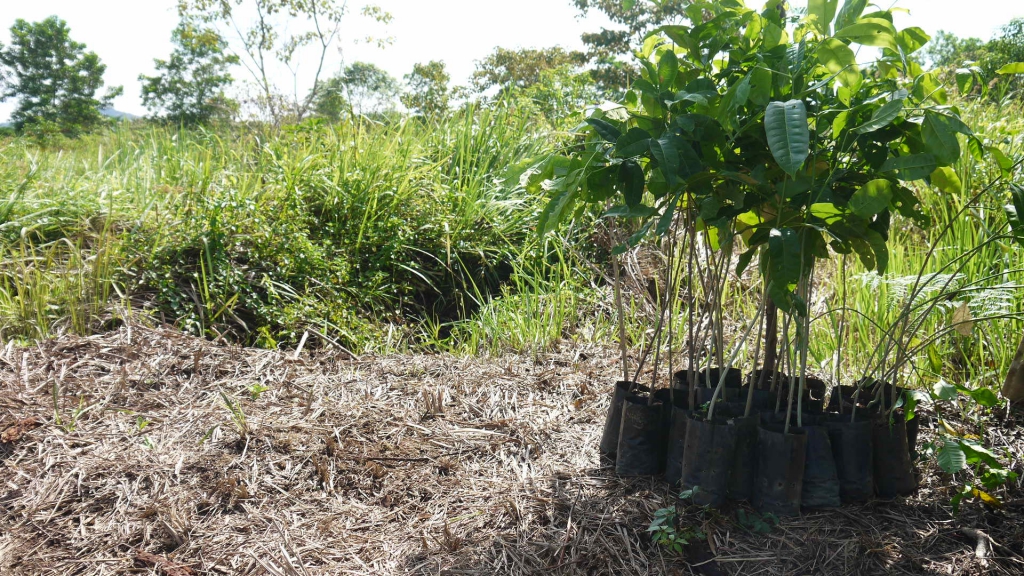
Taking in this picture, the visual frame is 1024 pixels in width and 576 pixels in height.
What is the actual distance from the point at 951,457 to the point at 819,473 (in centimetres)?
30

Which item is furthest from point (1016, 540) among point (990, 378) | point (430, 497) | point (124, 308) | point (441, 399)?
point (124, 308)

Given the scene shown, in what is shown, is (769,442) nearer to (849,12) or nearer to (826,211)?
(826,211)

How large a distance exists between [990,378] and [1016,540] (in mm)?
1028

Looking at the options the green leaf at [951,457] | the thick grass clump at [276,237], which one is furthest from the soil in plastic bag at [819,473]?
the thick grass clump at [276,237]

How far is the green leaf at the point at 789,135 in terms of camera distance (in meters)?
→ 1.14

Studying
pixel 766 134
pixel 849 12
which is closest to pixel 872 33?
pixel 849 12

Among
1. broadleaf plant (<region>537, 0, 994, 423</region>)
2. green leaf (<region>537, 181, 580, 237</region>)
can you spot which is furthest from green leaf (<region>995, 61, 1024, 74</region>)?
green leaf (<region>537, 181, 580, 237</region>)

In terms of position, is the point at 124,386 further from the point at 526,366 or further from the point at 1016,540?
the point at 1016,540

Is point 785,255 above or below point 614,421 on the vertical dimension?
above

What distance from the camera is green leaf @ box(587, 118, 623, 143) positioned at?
149cm

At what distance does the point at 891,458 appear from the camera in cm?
179

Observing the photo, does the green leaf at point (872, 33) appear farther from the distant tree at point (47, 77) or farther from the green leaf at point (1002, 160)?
the distant tree at point (47, 77)

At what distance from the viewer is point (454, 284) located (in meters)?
4.12

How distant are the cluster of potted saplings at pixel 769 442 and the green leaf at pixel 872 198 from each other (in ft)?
1.15
